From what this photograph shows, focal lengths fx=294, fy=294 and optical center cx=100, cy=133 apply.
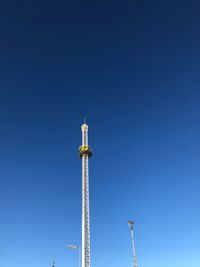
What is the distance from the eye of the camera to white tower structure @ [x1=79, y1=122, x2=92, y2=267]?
2896 inches

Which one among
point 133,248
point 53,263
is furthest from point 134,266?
point 53,263

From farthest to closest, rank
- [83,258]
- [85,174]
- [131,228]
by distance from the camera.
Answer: [131,228] → [85,174] → [83,258]

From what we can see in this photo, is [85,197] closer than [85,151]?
Yes

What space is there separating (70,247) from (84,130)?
36.3 metres

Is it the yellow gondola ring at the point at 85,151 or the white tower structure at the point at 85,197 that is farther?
the yellow gondola ring at the point at 85,151

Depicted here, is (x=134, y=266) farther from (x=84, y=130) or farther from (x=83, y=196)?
(x=84, y=130)

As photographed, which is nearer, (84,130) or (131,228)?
(84,130)

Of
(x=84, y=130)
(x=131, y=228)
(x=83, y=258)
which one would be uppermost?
(x=84, y=130)

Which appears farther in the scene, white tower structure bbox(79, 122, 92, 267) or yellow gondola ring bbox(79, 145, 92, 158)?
yellow gondola ring bbox(79, 145, 92, 158)

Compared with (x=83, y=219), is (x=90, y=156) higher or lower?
higher

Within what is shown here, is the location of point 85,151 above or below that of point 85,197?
above

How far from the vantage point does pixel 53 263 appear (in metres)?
85.7

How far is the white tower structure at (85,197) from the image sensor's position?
241 feet

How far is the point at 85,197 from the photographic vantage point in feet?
266
